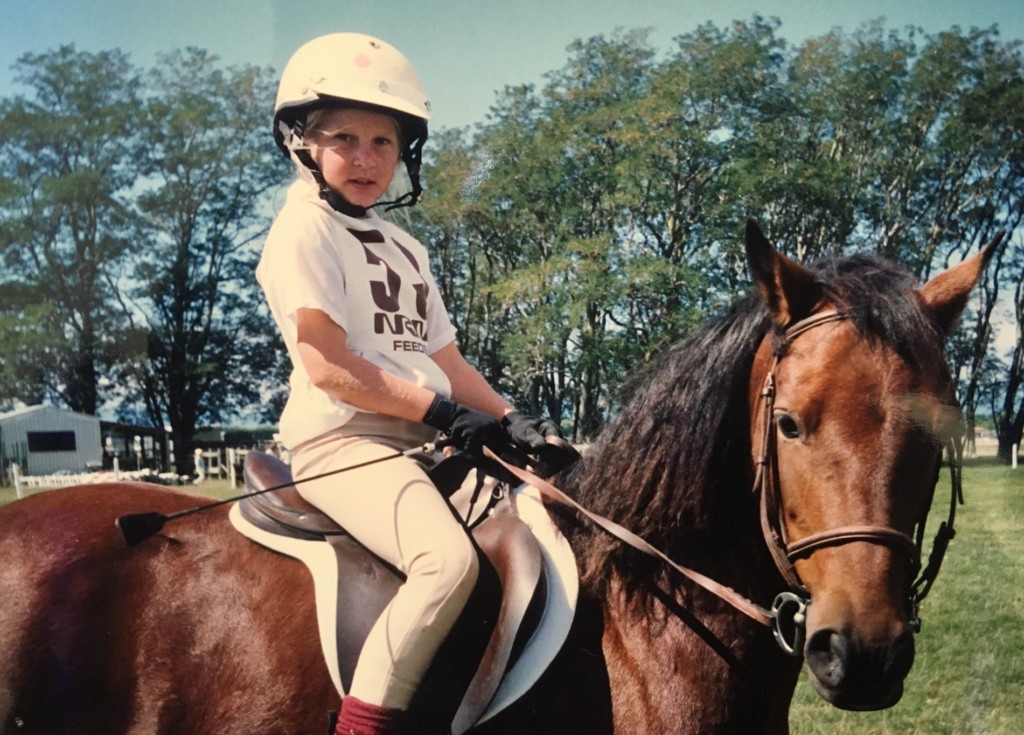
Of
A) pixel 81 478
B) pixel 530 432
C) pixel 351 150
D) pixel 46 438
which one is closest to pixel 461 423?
pixel 530 432

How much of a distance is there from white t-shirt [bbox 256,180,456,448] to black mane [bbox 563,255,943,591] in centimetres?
72

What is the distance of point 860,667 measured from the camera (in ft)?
5.29

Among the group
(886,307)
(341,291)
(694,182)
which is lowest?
(886,307)

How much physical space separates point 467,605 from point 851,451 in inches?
39.7

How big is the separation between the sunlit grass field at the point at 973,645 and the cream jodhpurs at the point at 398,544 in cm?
347

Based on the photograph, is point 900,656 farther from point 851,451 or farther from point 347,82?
point 347,82

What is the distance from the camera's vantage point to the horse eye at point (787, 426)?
1801mm

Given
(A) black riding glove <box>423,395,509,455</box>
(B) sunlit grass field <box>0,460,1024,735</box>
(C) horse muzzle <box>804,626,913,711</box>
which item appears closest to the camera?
(C) horse muzzle <box>804,626,913,711</box>

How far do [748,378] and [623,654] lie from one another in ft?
2.66

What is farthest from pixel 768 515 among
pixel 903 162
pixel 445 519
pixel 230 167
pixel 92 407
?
pixel 92 407

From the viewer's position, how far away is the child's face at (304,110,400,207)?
251 cm

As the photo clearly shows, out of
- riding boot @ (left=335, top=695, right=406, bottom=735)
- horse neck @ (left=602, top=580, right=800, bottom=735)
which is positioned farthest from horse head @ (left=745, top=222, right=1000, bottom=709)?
riding boot @ (left=335, top=695, right=406, bottom=735)

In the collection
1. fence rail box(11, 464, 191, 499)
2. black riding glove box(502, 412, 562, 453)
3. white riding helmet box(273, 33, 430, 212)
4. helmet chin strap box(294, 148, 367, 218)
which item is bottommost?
fence rail box(11, 464, 191, 499)

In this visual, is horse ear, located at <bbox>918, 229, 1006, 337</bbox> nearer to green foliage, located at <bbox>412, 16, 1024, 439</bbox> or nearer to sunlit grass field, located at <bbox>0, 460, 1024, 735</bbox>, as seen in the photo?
sunlit grass field, located at <bbox>0, 460, 1024, 735</bbox>
